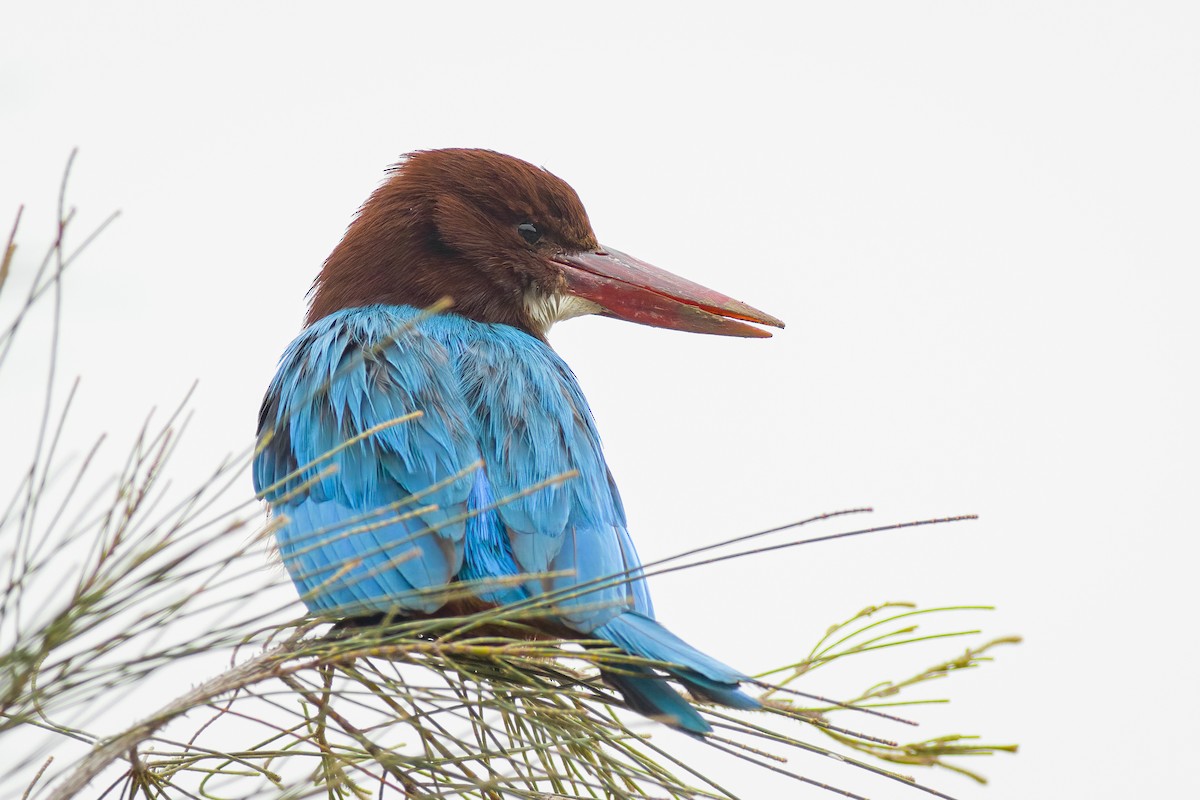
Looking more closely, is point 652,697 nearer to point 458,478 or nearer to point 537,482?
point 458,478

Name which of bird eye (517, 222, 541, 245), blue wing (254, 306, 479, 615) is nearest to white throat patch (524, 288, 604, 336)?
bird eye (517, 222, 541, 245)

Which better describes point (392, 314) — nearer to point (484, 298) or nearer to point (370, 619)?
point (484, 298)

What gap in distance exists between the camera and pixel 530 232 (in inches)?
140

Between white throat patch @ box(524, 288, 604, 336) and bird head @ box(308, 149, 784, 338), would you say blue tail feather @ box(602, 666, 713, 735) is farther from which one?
white throat patch @ box(524, 288, 604, 336)

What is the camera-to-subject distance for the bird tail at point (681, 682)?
1.85 meters

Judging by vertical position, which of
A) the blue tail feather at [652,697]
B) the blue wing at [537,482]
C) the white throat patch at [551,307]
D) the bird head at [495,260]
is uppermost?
the bird head at [495,260]

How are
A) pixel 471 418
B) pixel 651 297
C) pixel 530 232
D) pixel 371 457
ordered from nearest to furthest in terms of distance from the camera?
1. pixel 371 457
2. pixel 471 418
3. pixel 530 232
4. pixel 651 297

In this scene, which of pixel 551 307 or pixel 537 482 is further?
pixel 551 307

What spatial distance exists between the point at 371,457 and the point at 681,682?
2.94 feet

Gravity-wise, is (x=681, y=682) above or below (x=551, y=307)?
below

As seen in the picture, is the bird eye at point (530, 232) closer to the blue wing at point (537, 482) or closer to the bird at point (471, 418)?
the bird at point (471, 418)

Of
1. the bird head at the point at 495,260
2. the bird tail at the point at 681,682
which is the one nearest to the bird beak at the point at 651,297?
the bird head at the point at 495,260

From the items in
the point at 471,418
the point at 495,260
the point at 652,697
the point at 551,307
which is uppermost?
the point at 495,260

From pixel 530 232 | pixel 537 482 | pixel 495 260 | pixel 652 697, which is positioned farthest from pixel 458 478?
pixel 530 232
